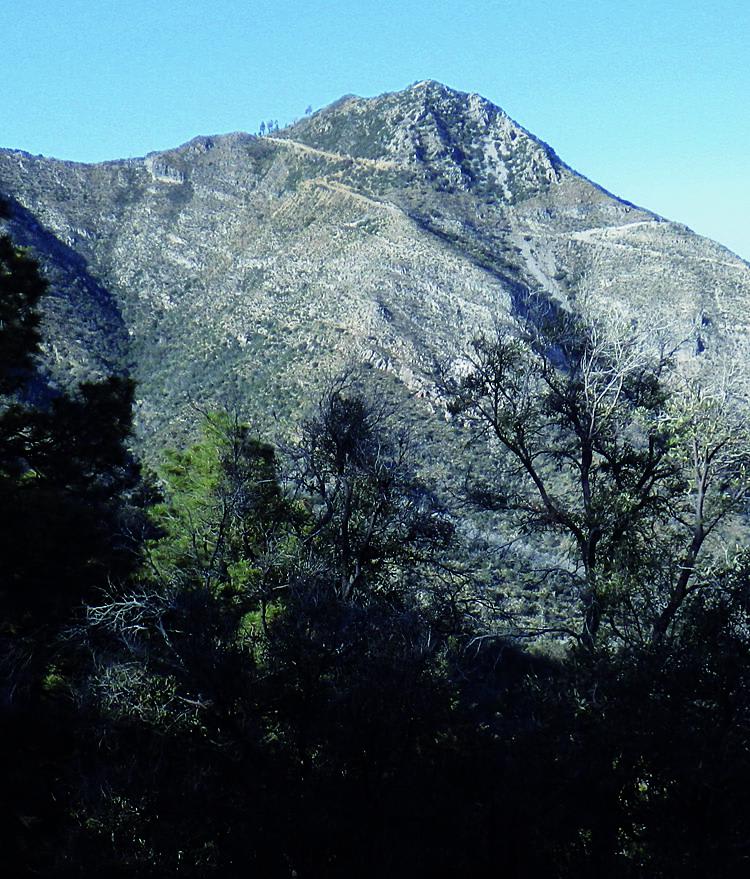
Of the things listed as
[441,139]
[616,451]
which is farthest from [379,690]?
[441,139]

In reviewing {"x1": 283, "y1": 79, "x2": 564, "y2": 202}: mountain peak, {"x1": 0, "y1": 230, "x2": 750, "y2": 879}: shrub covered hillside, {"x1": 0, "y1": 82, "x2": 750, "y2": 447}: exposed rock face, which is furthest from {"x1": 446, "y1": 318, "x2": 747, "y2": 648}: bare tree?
{"x1": 283, "y1": 79, "x2": 564, "y2": 202}: mountain peak

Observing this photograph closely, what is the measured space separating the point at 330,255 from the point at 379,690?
43958 mm

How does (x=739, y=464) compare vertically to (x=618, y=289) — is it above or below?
below

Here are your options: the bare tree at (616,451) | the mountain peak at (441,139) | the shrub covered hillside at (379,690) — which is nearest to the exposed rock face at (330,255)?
the mountain peak at (441,139)

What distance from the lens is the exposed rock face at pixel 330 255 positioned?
4084cm

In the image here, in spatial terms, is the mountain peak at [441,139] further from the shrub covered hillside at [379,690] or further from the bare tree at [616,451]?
the shrub covered hillside at [379,690]

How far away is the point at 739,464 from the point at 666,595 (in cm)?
215

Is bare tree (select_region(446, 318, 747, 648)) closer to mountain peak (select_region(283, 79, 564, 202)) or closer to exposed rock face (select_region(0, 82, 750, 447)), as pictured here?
exposed rock face (select_region(0, 82, 750, 447))

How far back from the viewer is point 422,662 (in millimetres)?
8883

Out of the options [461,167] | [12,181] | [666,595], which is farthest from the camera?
[461,167]

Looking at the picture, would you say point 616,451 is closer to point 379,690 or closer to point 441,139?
point 379,690

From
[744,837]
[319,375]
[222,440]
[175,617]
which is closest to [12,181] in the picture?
[319,375]

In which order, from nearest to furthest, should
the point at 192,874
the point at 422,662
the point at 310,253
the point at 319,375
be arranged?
the point at 192,874, the point at 422,662, the point at 319,375, the point at 310,253

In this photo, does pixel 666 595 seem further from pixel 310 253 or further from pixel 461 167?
pixel 461 167
